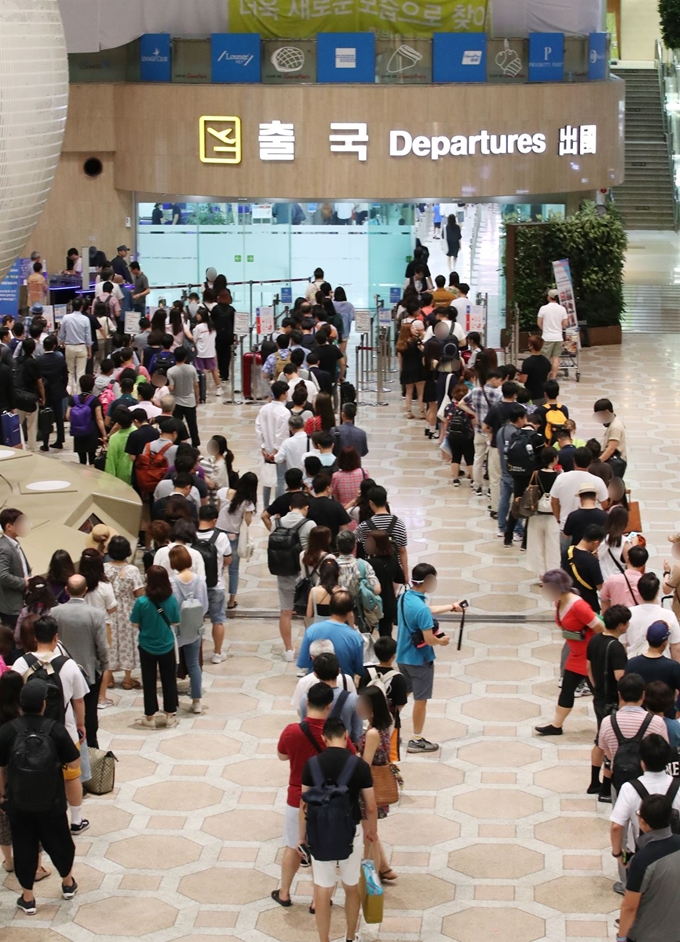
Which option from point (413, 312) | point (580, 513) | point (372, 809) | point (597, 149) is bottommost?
point (372, 809)

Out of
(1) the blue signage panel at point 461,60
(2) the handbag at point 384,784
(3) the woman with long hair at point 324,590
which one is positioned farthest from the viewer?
(1) the blue signage panel at point 461,60

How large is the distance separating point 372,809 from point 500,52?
67.2 feet

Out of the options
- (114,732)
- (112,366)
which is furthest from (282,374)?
(114,732)

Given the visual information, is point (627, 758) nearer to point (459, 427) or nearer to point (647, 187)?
point (459, 427)

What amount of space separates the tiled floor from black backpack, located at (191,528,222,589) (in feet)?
2.47

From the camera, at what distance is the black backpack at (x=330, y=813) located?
604 cm

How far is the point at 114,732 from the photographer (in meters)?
9.04

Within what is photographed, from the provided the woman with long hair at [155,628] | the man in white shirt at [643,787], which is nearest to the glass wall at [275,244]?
the woman with long hair at [155,628]

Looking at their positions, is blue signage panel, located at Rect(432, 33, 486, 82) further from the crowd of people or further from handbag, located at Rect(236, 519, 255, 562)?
handbag, located at Rect(236, 519, 255, 562)

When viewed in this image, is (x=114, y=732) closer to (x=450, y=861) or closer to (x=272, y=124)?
(x=450, y=861)

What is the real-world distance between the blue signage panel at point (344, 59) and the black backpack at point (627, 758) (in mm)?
19392

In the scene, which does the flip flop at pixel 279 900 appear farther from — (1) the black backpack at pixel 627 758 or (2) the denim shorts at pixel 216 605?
(2) the denim shorts at pixel 216 605

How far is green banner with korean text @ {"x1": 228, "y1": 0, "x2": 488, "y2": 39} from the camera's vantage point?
24.6 metres

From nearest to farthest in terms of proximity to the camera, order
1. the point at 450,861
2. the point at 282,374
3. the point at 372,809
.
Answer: the point at 372,809 → the point at 450,861 → the point at 282,374
